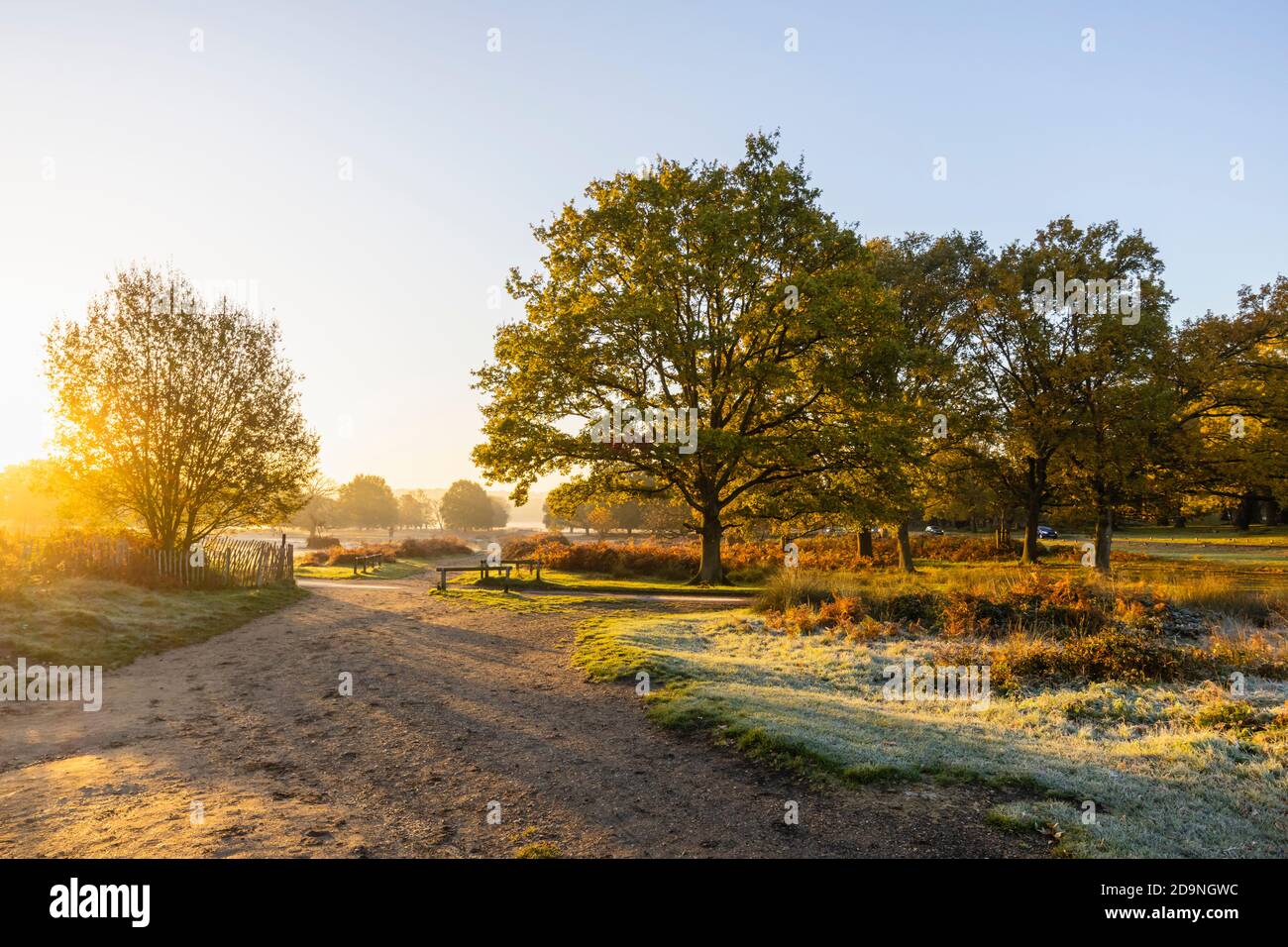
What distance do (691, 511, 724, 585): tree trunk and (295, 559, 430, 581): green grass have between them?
1867 cm

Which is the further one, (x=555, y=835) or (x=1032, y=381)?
(x=1032, y=381)

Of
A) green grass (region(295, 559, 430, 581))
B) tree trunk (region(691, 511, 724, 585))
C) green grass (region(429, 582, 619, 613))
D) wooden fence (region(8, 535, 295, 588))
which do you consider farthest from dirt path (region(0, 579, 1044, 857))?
green grass (region(295, 559, 430, 581))

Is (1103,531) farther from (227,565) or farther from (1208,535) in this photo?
(1208,535)

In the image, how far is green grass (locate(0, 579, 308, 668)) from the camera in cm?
1279

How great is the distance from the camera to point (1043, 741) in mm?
8156

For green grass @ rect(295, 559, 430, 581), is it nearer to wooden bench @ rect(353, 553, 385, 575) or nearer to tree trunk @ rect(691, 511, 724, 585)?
wooden bench @ rect(353, 553, 385, 575)

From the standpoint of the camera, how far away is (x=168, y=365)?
2600 cm

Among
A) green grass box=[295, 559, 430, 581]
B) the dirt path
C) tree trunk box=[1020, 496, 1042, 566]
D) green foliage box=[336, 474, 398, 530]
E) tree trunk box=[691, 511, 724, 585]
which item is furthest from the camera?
green foliage box=[336, 474, 398, 530]

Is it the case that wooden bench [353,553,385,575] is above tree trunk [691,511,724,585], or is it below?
below

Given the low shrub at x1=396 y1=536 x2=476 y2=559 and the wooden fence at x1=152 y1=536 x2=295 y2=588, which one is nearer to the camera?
the wooden fence at x1=152 y1=536 x2=295 y2=588

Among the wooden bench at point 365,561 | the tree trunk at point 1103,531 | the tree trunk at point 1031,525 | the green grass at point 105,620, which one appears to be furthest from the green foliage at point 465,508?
the tree trunk at point 1103,531
